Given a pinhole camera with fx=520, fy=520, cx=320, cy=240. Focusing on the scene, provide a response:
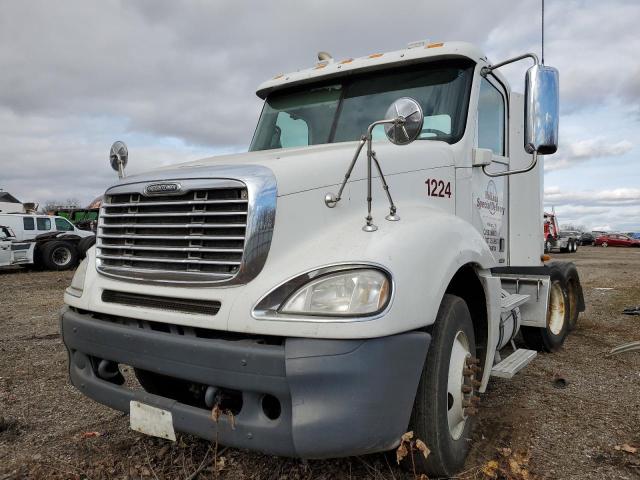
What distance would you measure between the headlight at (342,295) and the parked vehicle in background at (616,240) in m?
45.6

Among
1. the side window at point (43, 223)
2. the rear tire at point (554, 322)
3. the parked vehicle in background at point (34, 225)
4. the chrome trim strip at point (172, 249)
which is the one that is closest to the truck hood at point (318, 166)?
the chrome trim strip at point (172, 249)

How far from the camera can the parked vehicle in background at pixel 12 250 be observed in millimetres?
15570

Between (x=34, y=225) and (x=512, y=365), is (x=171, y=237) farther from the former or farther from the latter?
(x=34, y=225)

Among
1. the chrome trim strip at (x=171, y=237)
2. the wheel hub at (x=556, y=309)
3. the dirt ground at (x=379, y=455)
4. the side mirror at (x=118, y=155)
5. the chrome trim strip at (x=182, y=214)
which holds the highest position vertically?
the side mirror at (x=118, y=155)

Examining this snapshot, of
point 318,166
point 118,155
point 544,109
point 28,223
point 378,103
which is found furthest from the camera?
point 28,223

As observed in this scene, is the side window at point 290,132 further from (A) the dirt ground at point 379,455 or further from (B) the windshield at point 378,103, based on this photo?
(A) the dirt ground at point 379,455

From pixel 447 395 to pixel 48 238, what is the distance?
663 inches

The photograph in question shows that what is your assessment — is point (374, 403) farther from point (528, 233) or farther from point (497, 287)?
point (528, 233)

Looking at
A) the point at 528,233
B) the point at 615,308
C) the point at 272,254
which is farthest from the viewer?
the point at 615,308

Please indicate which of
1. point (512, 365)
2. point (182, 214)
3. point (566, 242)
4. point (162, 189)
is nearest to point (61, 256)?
point (162, 189)

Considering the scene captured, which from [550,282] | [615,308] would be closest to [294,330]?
[550,282]

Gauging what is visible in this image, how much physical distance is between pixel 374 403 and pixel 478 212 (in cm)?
227

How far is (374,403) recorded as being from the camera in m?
2.14

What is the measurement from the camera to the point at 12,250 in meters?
15.7
